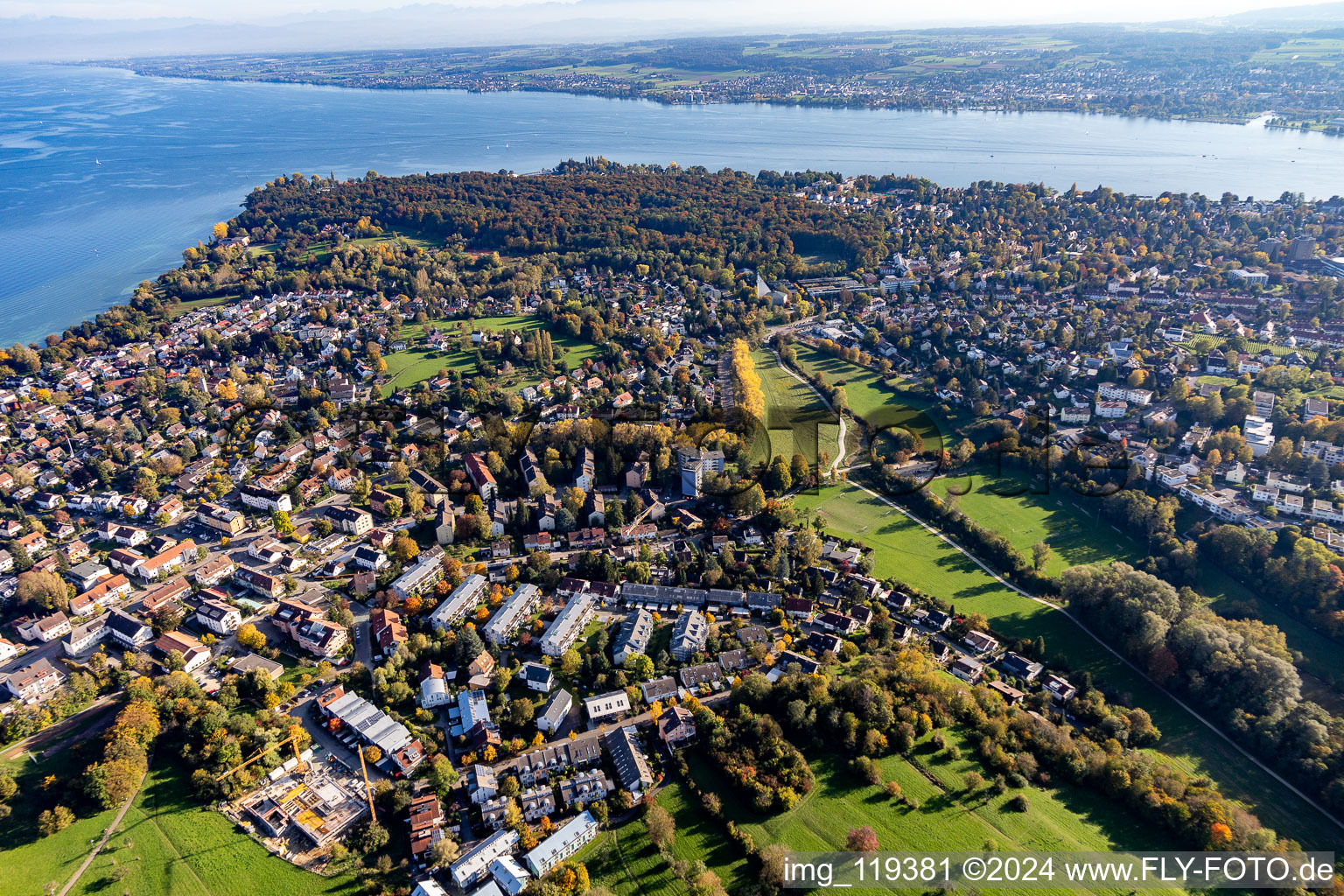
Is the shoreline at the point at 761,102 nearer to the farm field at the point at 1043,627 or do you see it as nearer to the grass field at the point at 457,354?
the grass field at the point at 457,354

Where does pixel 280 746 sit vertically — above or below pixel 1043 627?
above

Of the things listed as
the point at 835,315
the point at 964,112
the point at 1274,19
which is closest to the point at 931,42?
the point at 964,112

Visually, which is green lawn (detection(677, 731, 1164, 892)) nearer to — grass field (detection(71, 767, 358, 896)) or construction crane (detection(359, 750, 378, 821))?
construction crane (detection(359, 750, 378, 821))

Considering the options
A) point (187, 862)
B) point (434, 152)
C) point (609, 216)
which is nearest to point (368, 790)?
point (187, 862)

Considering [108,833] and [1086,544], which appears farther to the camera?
[1086,544]

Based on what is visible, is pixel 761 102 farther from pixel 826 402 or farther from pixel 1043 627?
pixel 1043 627

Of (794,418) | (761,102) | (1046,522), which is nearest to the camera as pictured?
(1046,522)

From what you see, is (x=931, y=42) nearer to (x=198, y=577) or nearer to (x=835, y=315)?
(x=835, y=315)
